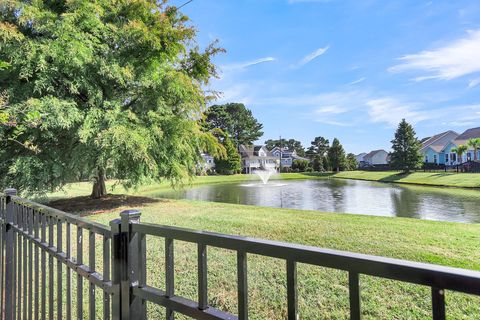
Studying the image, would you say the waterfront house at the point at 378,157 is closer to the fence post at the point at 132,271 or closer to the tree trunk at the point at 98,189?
the tree trunk at the point at 98,189

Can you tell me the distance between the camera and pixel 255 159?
51938 millimetres

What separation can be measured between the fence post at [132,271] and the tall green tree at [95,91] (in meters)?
5.54

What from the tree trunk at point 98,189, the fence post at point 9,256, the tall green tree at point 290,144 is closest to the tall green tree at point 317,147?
the tall green tree at point 290,144

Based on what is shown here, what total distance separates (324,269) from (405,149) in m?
35.6

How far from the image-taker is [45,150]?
7.36m

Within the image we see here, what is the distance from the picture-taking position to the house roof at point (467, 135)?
127 feet

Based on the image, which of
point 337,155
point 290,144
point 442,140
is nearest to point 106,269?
point 337,155

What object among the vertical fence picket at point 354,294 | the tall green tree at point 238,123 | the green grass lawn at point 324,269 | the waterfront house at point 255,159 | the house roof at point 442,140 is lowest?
the green grass lawn at point 324,269

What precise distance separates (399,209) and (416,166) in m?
27.1

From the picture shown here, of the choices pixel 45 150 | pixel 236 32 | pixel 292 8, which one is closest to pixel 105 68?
pixel 45 150

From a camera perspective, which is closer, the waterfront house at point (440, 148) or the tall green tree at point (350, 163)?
the waterfront house at point (440, 148)

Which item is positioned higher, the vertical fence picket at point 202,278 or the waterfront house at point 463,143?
the waterfront house at point 463,143

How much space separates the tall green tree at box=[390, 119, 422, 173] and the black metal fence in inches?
1484

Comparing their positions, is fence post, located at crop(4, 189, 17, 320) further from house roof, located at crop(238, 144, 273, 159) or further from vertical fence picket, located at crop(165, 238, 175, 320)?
house roof, located at crop(238, 144, 273, 159)
